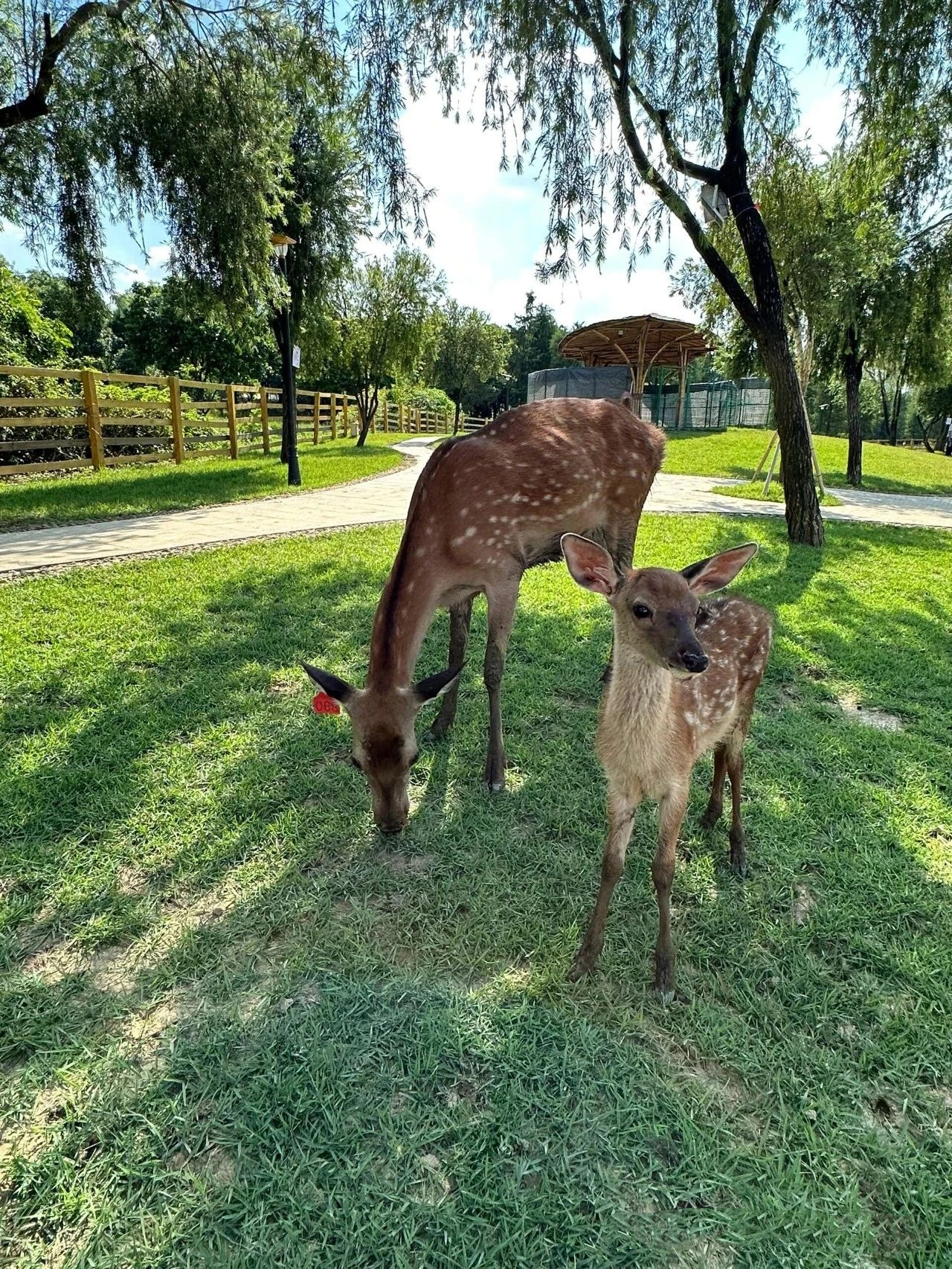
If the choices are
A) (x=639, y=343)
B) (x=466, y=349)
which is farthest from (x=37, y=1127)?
(x=466, y=349)

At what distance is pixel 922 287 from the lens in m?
12.2

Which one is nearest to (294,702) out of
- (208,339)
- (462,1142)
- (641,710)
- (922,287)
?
(641,710)

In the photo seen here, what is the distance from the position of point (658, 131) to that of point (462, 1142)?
9534 mm

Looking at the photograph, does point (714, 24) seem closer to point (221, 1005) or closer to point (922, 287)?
point (922, 287)

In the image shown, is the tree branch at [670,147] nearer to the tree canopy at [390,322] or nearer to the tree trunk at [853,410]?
the tree trunk at [853,410]

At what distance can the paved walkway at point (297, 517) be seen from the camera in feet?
25.5

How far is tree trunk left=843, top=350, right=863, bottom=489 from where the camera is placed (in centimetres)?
1755

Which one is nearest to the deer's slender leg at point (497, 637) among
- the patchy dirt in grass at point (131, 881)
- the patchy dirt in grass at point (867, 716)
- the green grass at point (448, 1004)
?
the green grass at point (448, 1004)

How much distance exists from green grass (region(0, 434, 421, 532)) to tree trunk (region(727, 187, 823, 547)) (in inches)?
349

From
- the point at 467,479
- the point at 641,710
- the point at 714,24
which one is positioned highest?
the point at 714,24

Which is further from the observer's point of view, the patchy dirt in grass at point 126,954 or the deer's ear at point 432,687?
the deer's ear at point 432,687

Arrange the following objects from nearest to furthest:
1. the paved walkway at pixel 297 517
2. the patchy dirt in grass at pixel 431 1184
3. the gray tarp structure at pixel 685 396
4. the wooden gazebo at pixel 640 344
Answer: the patchy dirt in grass at pixel 431 1184, the paved walkway at pixel 297 517, the wooden gazebo at pixel 640 344, the gray tarp structure at pixel 685 396

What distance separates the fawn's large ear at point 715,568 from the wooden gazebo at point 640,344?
19556 millimetres

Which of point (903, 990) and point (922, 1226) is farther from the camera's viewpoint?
point (903, 990)
